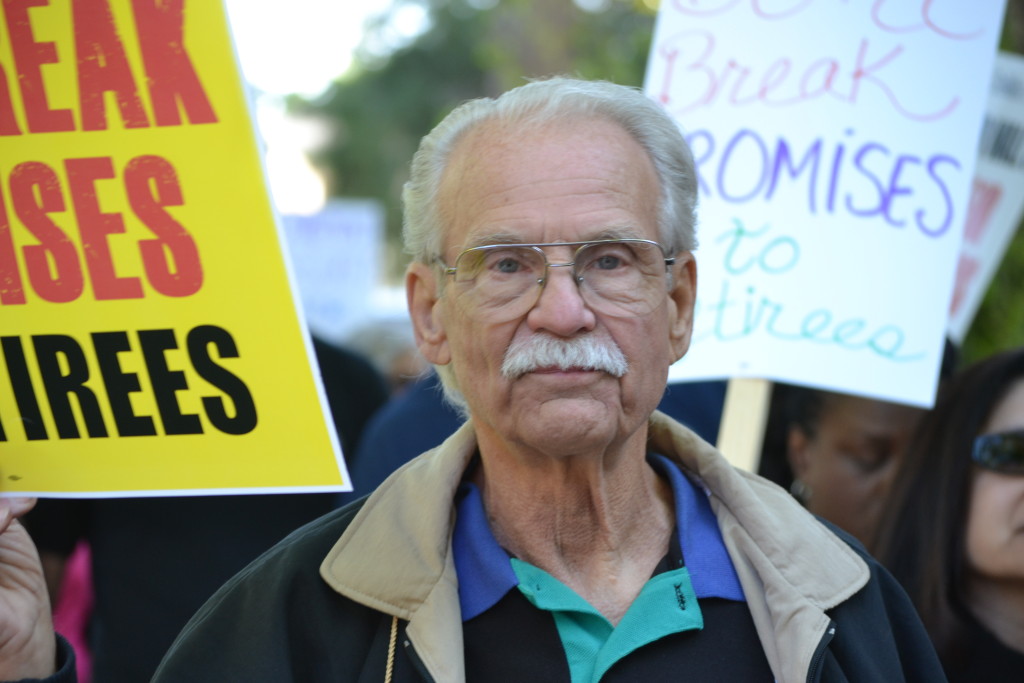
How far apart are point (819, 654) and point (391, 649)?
668 mm

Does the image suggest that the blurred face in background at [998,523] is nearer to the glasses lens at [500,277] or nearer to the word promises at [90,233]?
the glasses lens at [500,277]

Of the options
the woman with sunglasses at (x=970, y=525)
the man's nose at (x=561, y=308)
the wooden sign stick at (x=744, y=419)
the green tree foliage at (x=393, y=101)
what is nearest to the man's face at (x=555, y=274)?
the man's nose at (x=561, y=308)

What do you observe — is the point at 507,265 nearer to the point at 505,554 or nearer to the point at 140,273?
the point at 505,554

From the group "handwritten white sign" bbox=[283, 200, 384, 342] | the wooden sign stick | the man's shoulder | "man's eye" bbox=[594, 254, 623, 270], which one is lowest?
"handwritten white sign" bbox=[283, 200, 384, 342]

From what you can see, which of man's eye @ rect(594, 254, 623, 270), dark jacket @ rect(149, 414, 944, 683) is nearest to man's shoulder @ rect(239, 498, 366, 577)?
dark jacket @ rect(149, 414, 944, 683)

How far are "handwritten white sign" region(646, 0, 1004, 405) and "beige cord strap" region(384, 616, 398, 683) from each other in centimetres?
119

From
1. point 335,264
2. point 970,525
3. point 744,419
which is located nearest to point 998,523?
point 970,525

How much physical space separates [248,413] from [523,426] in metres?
0.44

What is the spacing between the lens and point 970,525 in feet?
8.99

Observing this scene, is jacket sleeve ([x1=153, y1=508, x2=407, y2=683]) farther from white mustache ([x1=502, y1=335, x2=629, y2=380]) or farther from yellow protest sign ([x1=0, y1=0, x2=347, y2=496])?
white mustache ([x1=502, y1=335, x2=629, y2=380])

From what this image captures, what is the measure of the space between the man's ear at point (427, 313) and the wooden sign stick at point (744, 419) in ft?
2.79

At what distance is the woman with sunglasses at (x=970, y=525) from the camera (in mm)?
2652

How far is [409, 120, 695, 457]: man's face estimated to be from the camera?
1.89 meters

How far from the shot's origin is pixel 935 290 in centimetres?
279
